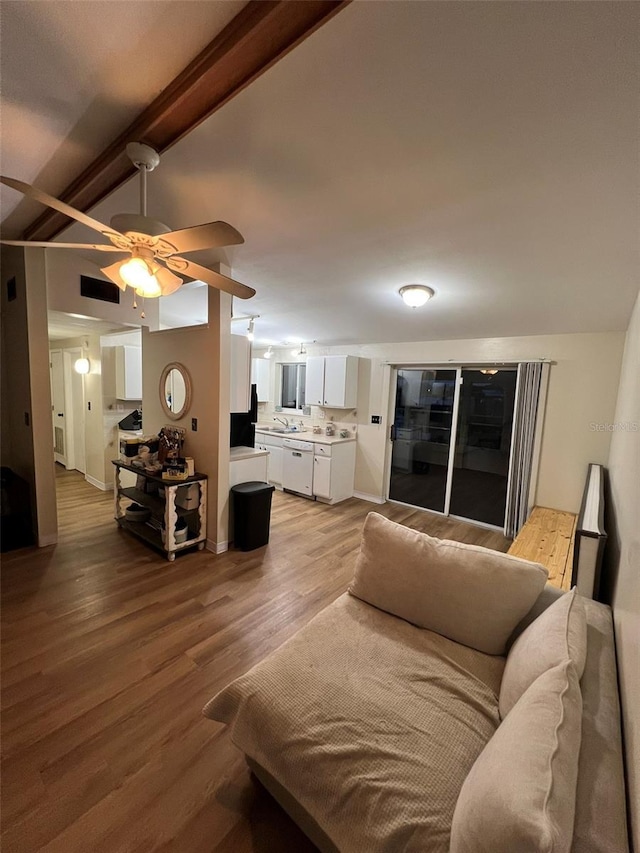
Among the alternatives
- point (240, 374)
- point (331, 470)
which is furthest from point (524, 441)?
point (240, 374)

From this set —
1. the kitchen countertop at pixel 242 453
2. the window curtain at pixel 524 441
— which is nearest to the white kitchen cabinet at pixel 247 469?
the kitchen countertop at pixel 242 453

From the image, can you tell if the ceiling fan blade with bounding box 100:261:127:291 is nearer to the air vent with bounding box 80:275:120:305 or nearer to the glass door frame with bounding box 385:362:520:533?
the air vent with bounding box 80:275:120:305

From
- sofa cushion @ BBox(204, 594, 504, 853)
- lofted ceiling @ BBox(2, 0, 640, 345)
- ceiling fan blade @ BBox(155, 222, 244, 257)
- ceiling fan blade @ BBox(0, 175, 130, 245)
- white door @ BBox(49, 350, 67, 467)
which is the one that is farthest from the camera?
white door @ BBox(49, 350, 67, 467)

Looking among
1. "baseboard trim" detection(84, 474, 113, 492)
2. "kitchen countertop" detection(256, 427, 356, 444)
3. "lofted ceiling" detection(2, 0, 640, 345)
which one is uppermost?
"lofted ceiling" detection(2, 0, 640, 345)

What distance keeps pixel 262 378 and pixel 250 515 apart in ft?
11.5

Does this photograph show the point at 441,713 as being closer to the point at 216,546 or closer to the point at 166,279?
the point at 166,279

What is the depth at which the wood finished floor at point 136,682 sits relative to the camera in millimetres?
1258

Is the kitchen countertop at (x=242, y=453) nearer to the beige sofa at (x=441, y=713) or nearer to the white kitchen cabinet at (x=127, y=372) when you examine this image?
the beige sofa at (x=441, y=713)

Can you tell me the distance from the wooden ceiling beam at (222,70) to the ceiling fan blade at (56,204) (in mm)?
455

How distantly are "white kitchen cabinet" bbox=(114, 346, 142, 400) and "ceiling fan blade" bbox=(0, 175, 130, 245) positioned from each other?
357 centimetres

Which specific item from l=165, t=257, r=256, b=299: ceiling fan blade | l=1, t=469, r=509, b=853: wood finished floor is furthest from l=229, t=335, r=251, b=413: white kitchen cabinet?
l=1, t=469, r=509, b=853: wood finished floor

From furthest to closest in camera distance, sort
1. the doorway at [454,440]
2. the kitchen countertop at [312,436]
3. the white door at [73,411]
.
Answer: the white door at [73,411] < the kitchen countertop at [312,436] < the doorway at [454,440]

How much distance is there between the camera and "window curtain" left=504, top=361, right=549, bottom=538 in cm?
372

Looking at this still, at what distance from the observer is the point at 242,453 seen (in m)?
3.64
